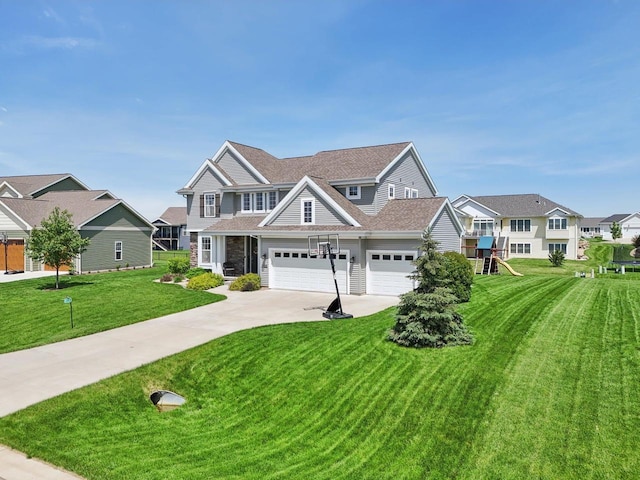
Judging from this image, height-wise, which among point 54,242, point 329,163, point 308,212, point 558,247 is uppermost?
point 329,163

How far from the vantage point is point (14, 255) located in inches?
1265

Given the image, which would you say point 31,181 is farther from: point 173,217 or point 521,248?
point 521,248

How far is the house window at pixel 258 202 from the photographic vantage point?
91.5 ft

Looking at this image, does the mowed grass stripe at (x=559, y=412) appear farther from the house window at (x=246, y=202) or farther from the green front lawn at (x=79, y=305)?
the house window at (x=246, y=202)

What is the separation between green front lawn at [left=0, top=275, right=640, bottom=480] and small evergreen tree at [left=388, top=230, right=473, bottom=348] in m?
0.42

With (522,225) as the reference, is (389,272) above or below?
below

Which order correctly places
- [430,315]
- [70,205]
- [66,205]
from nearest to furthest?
[430,315] → [70,205] → [66,205]

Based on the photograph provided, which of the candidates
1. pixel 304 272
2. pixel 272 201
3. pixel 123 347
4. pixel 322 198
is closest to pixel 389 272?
pixel 304 272

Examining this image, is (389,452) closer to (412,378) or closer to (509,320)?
(412,378)

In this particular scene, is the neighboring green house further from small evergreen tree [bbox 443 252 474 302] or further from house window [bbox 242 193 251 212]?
small evergreen tree [bbox 443 252 474 302]

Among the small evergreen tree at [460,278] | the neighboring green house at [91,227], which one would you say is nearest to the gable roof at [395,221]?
the small evergreen tree at [460,278]

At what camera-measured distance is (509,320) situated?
14.3m

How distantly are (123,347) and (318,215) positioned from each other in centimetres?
1196

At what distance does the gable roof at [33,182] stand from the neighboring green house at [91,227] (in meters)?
0.71
